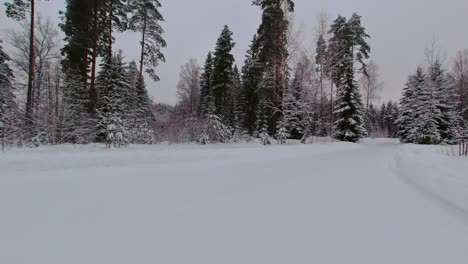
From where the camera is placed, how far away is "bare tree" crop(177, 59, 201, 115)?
39406 millimetres

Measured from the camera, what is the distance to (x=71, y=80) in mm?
12891

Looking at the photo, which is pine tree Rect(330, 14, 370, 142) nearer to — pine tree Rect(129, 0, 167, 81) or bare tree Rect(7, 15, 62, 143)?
pine tree Rect(129, 0, 167, 81)

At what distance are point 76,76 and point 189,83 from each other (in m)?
27.0

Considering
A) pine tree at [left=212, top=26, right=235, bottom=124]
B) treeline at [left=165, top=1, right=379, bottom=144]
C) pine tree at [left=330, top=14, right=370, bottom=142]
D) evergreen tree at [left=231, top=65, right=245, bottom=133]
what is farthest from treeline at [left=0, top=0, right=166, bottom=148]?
pine tree at [left=330, top=14, right=370, bottom=142]

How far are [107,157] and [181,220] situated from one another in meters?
4.75

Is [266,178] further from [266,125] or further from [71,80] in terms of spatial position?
[266,125]

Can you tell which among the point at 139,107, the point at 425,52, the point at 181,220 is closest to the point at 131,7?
the point at 139,107

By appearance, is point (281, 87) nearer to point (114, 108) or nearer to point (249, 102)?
point (249, 102)

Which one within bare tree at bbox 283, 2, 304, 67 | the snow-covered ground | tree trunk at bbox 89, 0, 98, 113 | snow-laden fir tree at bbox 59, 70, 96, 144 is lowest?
the snow-covered ground

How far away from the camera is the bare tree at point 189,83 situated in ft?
129

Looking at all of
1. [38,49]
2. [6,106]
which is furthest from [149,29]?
[6,106]

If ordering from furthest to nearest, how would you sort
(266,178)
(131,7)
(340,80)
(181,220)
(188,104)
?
(188,104), (340,80), (131,7), (266,178), (181,220)

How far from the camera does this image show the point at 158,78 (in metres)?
19.6

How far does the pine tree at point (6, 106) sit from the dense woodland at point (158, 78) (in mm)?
49
